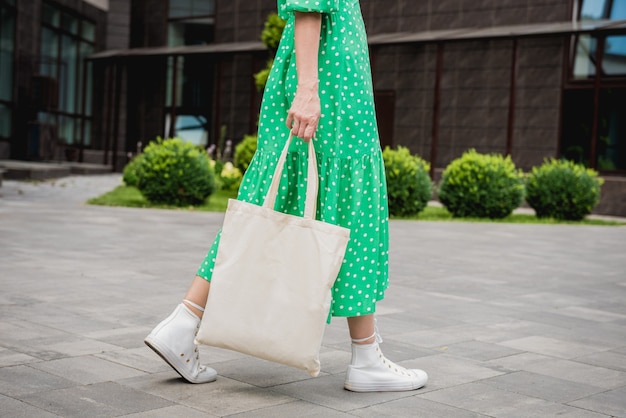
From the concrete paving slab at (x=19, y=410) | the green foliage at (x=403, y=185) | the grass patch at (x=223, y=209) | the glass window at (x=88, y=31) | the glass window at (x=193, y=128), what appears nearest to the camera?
the concrete paving slab at (x=19, y=410)

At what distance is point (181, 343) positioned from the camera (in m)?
3.26

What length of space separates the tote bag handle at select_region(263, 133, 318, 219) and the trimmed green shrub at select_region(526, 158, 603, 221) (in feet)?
41.6

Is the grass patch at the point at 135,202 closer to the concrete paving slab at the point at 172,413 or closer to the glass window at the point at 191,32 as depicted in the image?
the concrete paving slab at the point at 172,413

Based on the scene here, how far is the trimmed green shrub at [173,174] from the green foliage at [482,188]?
4.09 meters

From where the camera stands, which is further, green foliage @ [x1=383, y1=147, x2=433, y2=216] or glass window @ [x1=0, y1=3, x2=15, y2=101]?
glass window @ [x1=0, y1=3, x2=15, y2=101]

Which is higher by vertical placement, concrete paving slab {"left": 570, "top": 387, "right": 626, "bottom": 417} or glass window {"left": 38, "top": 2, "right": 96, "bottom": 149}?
glass window {"left": 38, "top": 2, "right": 96, "bottom": 149}

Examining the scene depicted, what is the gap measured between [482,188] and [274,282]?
12.0 meters

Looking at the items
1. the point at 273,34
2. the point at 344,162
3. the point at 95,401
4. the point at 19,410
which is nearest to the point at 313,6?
the point at 344,162

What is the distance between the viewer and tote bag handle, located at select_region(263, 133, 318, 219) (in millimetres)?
3074

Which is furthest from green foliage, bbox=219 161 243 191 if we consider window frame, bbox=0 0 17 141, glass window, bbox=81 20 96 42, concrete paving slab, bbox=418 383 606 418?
concrete paving slab, bbox=418 383 606 418

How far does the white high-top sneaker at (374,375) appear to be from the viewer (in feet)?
10.8

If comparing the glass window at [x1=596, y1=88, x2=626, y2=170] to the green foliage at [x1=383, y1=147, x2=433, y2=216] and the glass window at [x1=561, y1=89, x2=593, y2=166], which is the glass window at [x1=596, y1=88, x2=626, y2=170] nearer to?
the glass window at [x1=561, y1=89, x2=593, y2=166]

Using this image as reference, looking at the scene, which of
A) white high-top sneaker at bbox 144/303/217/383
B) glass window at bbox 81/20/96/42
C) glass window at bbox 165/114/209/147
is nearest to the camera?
white high-top sneaker at bbox 144/303/217/383

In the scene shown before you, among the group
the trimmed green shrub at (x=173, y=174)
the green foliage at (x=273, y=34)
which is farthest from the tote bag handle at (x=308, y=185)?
the green foliage at (x=273, y=34)
